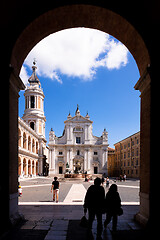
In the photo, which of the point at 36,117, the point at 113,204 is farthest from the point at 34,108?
the point at 113,204

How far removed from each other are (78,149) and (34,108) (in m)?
18.2

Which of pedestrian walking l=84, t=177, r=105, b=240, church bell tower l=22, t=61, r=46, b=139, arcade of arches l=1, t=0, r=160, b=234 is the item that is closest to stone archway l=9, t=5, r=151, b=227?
arcade of arches l=1, t=0, r=160, b=234

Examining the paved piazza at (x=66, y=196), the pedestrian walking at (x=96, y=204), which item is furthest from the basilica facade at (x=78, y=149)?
the pedestrian walking at (x=96, y=204)

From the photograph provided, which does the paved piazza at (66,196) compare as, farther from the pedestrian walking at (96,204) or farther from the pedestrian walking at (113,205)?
Answer: the pedestrian walking at (96,204)

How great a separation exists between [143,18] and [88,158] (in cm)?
5624

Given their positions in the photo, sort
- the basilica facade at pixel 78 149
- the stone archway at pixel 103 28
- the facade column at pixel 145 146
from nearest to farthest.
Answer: the facade column at pixel 145 146 → the stone archway at pixel 103 28 → the basilica facade at pixel 78 149

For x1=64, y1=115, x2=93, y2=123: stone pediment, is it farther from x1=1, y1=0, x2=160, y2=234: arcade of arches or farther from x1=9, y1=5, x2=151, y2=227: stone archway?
x1=1, y1=0, x2=160, y2=234: arcade of arches

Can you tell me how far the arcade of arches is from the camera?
6336mm

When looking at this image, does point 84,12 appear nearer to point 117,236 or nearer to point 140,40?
point 140,40

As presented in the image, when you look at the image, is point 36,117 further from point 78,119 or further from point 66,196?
point 66,196

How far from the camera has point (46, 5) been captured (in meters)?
6.66

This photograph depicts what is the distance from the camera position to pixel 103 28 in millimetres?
7887

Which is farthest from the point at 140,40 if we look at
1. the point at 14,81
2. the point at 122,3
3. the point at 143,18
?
the point at 14,81

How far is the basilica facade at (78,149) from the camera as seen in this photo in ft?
198
